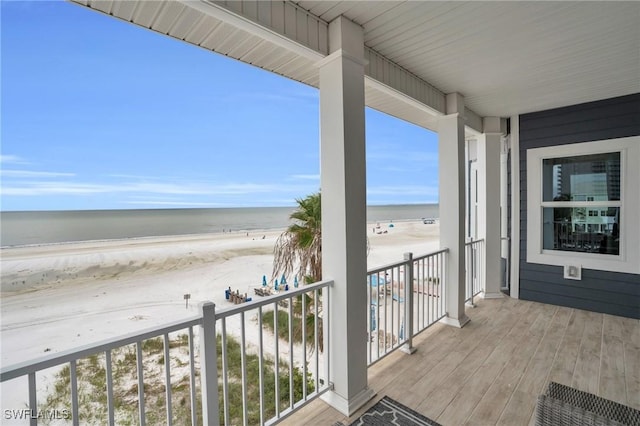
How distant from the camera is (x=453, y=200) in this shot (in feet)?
11.0

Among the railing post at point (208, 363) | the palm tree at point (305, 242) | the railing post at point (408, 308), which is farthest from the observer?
the palm tree at point (305, 242)

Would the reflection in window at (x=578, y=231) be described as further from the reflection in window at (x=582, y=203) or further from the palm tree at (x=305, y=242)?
the palm tree at (x=305, y=242)

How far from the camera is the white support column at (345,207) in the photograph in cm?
197

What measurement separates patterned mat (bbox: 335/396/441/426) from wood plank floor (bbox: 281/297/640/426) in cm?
6

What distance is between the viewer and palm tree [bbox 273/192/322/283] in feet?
14.5

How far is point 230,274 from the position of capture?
34.8 ft

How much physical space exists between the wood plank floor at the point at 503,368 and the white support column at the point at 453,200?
32 centimetres

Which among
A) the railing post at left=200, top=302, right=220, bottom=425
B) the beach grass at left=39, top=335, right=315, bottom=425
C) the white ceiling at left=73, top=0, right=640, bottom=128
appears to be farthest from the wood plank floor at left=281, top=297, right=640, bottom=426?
the white ceiling at left=73, top=0, right=640, bottom=128

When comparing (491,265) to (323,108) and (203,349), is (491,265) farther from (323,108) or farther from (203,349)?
(203,349)

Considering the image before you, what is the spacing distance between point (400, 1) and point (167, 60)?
73.7 feet

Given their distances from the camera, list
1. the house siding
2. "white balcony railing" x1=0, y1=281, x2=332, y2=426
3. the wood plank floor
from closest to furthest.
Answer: "white balcony railing" x1=0, y1=281, x2=332, y2=426, the wood plank floor, the house siding

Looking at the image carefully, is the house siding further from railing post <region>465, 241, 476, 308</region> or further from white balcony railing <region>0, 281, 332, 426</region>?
white balcony railing <region>0, 281, 332, 426</region>

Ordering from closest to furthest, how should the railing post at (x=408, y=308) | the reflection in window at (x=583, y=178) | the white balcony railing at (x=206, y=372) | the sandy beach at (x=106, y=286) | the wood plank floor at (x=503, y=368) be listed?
the white balcony railing at (x=206, y=372)
the wood plank floor at (x=503, y=368)
the railing post at (x=408, y=308)
the reflection in window at (x=583, y=178)
the sandy beach at (x=106, y=286)

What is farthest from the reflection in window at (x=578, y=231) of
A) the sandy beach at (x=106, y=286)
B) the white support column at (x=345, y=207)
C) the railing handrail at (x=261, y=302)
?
the sandy beach at (x=106, y=286)
